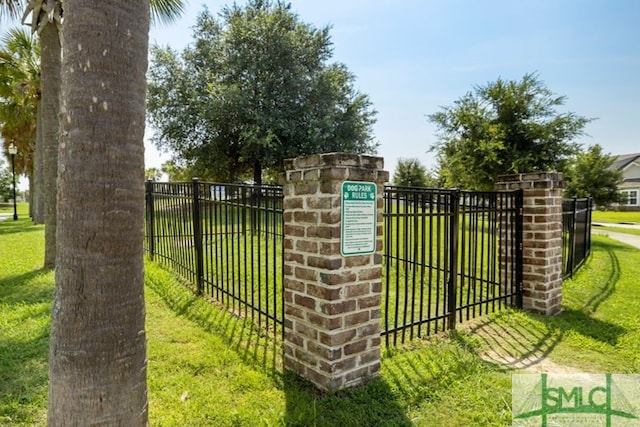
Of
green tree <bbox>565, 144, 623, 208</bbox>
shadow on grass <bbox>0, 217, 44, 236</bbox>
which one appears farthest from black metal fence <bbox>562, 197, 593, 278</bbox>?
shadow on grass <bbox>0, 217, 44, 236</bbox>

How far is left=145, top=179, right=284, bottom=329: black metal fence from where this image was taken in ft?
12.2

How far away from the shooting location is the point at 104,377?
Answer: 1493 mm

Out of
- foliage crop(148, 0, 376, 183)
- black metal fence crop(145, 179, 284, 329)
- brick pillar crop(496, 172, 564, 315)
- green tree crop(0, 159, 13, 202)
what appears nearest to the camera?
black metal fence crop(145, 179, 284, 329)

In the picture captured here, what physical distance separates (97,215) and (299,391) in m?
1.85

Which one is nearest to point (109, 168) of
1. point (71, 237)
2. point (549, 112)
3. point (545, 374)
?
point (71, 237)

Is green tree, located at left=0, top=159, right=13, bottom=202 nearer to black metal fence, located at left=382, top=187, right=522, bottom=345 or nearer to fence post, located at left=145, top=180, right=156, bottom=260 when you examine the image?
fence post, located at left=145, top=180, right=156, bottom=260

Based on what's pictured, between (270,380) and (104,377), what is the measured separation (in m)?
1.48

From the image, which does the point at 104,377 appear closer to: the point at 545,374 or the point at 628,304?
the point at 545,374

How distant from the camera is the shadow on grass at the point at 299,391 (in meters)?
2.30

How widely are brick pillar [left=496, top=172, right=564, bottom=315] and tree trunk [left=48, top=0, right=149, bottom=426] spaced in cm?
432

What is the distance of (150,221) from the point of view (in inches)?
258

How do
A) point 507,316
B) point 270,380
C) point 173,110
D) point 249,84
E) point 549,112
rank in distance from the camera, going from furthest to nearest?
1. point 173,110
2. point 249,84
3. point 549,112
4. point 507,316
5. point 270,380

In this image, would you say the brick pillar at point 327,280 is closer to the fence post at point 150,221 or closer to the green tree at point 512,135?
the fence post at point 150,221

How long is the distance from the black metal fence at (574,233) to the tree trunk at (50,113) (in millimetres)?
7870
